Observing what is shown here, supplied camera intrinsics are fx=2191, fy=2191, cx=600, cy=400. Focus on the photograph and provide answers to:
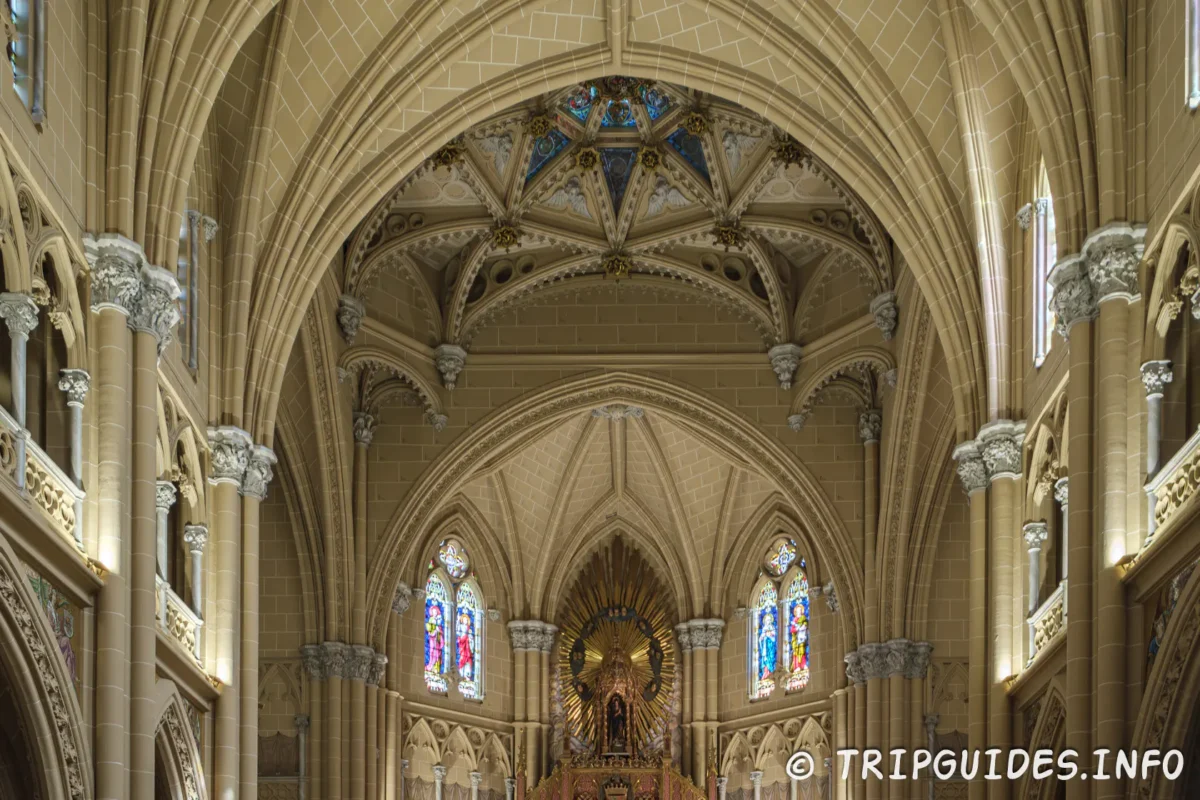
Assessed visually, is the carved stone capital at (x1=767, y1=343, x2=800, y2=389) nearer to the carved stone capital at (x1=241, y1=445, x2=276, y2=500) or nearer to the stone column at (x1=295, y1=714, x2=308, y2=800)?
the stone column at (x1=295, y1=714, x2=308, y2=800)

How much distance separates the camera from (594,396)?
1484 inches

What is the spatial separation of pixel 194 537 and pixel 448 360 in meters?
11.7

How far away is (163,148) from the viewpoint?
2311cm

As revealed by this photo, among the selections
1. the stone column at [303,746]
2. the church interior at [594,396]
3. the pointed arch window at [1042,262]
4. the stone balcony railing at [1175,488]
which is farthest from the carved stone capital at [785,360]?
the stone balcony railing at [1175,488]

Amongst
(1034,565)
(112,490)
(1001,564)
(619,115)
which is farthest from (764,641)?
(112,490)

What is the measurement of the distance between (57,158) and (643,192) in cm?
1588

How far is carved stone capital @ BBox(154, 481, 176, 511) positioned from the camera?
24.1 m

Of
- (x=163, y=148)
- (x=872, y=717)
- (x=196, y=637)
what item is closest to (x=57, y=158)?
(x=163, y=148)

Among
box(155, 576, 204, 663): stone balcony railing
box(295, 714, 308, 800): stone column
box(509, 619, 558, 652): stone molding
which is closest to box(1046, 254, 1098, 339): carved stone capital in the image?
box(155, 576, 204, 663): stone balcony railing

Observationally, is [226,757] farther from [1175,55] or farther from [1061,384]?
[1175,55]

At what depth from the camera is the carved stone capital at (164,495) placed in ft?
79.2

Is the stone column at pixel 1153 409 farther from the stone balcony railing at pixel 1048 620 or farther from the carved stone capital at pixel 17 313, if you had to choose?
the carved stone capital at pixel 17 313

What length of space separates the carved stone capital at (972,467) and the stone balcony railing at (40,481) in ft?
36.2

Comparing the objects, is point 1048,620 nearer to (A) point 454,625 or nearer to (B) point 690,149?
(B) point 690,149
